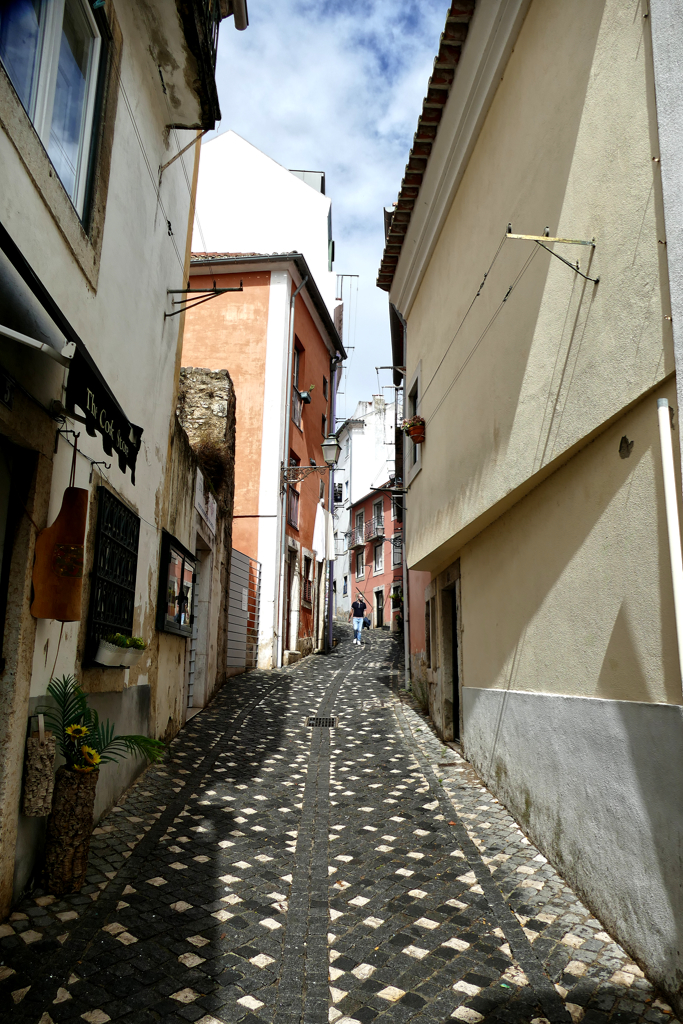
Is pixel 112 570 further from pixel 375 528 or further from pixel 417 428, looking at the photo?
pixel 375 528

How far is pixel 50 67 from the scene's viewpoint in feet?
15.2

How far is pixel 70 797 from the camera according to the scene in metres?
4.34

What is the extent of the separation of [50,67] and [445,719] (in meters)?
7.88

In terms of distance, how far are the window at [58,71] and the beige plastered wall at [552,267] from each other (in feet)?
11.3

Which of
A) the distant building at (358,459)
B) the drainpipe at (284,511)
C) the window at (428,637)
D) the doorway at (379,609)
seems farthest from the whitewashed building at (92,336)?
the distant building at (358,459)

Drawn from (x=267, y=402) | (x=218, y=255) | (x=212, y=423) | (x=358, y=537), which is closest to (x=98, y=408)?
(x=212, y=423)

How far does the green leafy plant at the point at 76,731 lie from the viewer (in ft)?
14.7

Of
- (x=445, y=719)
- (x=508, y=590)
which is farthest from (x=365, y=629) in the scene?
(x=508, y=590)

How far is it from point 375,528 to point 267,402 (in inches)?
824

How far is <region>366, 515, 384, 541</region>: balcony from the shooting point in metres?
37.7

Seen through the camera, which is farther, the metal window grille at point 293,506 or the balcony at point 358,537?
the balcony at point 358,537

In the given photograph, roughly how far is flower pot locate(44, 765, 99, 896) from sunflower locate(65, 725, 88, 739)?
8.5 inches

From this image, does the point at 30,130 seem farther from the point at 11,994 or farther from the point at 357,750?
the point at 357,750

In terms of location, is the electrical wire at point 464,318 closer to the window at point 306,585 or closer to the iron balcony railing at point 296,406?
the iron balcony railing at point 296,406
